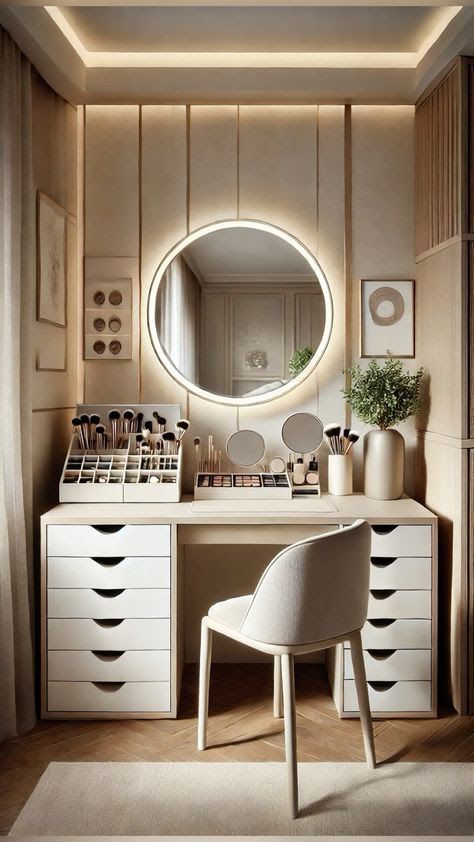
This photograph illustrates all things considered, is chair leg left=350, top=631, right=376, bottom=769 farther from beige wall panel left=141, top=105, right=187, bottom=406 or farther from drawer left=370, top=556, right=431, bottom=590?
beige wall panel left=141, top=105, right=187, bottom=406

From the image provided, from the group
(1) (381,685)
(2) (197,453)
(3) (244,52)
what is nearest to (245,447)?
(2) (197,453)

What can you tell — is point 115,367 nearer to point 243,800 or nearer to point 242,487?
point 242,487

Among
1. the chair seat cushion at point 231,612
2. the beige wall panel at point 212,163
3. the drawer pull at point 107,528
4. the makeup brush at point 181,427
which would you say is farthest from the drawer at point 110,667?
the beige wall panel at point 212,163

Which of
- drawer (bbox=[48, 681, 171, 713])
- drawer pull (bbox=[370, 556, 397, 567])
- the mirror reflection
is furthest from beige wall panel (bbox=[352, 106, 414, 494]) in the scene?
drawer (bbox=[48, 681, 171, 713])

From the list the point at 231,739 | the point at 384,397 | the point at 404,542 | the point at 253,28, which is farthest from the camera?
the point at 384,397

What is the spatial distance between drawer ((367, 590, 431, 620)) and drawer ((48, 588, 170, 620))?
2.67 ft

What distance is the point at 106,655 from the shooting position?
252 centimetres

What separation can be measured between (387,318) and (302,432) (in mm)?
655

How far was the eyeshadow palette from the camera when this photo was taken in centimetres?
275

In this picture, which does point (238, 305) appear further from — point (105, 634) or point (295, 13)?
point (105, 634)

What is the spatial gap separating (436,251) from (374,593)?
141cm

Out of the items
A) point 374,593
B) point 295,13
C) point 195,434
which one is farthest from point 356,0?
point 374,593

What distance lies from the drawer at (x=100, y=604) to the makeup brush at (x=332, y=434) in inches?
38.0

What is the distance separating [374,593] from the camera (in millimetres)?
2498
